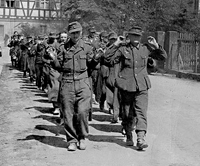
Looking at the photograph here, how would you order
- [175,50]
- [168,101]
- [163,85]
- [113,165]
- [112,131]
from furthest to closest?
1. [175,50]
2. [163,85]
3. [168,101]
4. [112,131]
5. [113,165]

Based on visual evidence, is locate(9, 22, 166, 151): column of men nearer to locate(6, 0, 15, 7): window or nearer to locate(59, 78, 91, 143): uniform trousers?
locate(59, 78, 91, 143): uniform trousers

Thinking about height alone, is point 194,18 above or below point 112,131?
above

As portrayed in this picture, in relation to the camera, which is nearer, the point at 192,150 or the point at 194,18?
the point at 192,150

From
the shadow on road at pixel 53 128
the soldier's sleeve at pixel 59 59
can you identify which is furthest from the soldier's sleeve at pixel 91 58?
the shadow on road at pixel 53 128

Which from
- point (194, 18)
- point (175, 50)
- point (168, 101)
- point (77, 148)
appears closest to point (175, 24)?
point (194, 18)

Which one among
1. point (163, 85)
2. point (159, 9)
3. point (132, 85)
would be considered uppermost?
point (159, 9)

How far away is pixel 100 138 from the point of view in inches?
338

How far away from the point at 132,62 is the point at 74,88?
1.01m

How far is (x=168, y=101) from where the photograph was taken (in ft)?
44.7

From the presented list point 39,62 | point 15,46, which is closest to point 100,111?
point 39,62

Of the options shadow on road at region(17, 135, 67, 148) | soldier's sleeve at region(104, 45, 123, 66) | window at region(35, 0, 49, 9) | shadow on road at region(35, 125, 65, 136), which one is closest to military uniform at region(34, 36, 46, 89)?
shadow on road at region(35, 125, 65, 136)

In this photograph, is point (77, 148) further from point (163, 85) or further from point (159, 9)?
point (159, 9)

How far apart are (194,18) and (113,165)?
19529 millimetres

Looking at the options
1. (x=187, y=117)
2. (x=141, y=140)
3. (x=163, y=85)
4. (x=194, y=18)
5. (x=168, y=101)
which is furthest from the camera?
(x=194, y=18)
